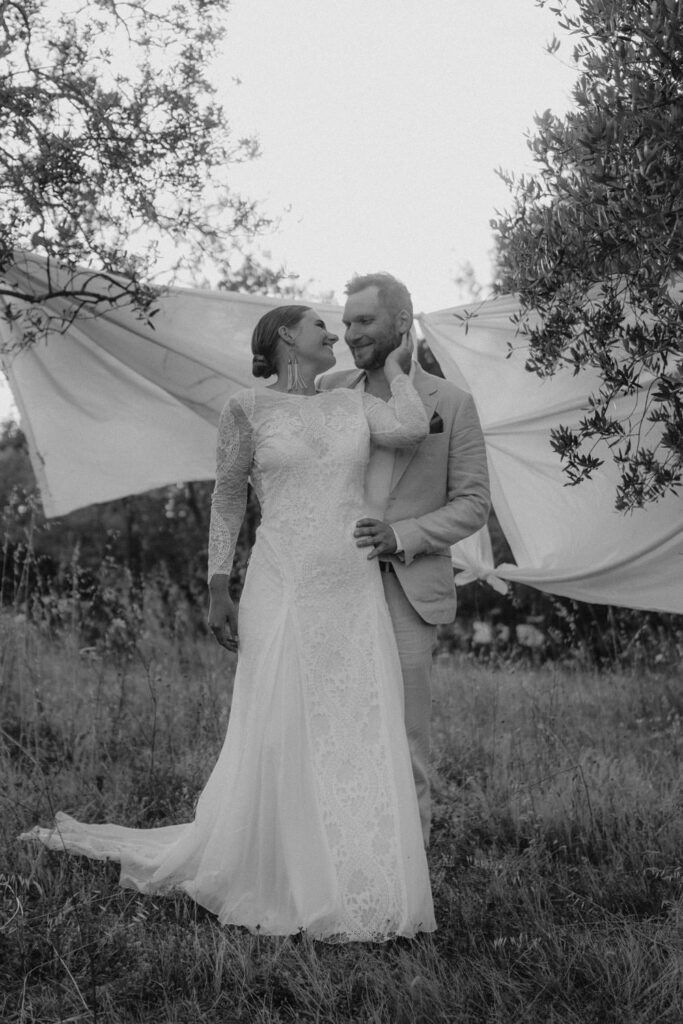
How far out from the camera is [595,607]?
10.8 metres

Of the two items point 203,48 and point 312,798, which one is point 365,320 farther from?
point 203,48

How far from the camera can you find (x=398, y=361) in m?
4.45

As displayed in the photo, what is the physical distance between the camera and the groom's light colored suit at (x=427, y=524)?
436cm

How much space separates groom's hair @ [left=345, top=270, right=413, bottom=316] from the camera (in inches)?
176

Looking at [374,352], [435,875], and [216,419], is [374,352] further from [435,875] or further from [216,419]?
[435,875]

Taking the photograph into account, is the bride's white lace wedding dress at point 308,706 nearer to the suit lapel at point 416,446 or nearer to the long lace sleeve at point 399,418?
the long lace sleeve at point 399,418

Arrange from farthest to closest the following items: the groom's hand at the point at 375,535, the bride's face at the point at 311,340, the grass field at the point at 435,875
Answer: the bride's face at the point at 311,340 < the groom's hand at the point at 375,535 < the grass field at the point at 435,875

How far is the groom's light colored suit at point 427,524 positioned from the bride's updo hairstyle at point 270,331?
588 mm

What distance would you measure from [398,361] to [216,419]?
1.95 metres

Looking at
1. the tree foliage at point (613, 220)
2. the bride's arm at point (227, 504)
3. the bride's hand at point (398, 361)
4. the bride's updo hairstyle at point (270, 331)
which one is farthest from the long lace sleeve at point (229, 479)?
the tree foliage at point (613, 220)

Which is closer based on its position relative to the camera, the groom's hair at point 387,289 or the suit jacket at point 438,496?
the suit jacket at point 438,496

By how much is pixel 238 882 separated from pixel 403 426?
179 cm

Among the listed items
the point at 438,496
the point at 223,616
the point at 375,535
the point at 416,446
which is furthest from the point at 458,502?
the point at 223,616

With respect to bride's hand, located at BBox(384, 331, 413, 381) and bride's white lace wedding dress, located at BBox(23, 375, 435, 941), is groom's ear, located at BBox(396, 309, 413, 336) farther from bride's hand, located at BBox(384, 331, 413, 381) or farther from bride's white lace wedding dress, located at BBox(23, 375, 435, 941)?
bride's white lace wedding dress, located at BBox(23, 375, 435, 941)
